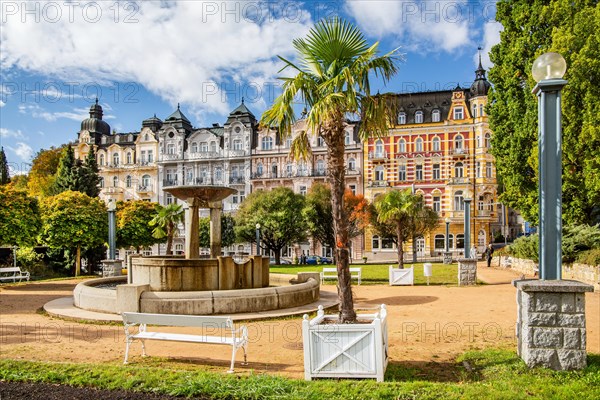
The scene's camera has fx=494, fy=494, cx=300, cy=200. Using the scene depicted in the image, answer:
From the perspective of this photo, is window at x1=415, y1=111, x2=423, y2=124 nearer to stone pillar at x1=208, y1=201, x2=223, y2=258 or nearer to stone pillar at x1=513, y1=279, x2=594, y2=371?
stone pillar at x1=208, y1=201, x2=223, y2=258

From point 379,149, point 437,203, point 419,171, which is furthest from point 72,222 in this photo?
point 437,203

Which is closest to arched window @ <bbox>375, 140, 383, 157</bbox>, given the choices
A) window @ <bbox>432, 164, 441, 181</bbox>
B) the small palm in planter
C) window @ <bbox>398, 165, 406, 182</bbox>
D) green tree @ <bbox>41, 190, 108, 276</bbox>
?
window @ <bbox>398, 165, 406, 182</bbox>

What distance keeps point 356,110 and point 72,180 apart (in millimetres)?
44943

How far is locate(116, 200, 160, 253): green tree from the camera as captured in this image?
3890 cm

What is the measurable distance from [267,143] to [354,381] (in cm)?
5410

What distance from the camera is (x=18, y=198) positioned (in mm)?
23328

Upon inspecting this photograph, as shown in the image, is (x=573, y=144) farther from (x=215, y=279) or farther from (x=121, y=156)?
(x=121, y=156)

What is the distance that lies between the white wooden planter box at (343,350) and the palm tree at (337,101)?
113 centimetres

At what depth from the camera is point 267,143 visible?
5978cm

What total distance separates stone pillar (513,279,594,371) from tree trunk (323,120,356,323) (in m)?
2.62

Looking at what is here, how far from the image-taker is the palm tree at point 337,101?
26.5 ft

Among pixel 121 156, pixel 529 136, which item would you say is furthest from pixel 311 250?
pixel 529 136

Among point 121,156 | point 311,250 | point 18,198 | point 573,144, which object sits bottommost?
point 311,250

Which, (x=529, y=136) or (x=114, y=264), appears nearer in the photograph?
(x=114, y=264)
